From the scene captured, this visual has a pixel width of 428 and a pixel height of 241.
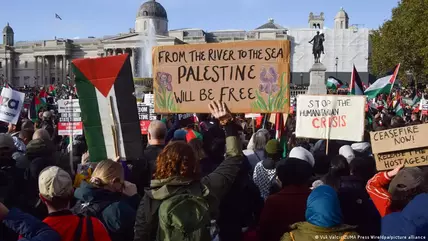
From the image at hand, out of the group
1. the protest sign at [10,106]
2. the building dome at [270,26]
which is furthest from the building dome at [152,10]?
the protest sign at [10,106]

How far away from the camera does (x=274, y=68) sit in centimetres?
421

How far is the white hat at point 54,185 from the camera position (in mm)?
2732

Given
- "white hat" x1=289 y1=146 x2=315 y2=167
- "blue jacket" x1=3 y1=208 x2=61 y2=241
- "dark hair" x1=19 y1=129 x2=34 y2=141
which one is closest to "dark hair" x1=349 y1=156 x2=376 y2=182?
"white hat" x1=289 y1=146 x2=315 y2=167

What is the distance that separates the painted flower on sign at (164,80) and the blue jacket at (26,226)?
2.22 m

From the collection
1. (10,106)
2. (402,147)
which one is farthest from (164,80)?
(10,106)

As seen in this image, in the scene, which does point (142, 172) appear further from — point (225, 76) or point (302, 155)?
point (302, 155)

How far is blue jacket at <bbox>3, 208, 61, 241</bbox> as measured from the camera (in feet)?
7.70

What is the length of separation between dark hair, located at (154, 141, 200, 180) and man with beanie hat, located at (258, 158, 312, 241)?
0.81 meters

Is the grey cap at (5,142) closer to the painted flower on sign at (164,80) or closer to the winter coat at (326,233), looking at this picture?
the painted flower on sign at (164,80)

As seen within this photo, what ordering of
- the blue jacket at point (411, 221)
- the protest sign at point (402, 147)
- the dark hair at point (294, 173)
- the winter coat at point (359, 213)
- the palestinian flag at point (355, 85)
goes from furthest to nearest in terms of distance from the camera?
the palestinian flag at point (355, 85) → the protest sign at point (402, 147) → the dark hair at point (294, 173) → the winter coat at point (359, 213) → the blue jacket at point (411, 221)

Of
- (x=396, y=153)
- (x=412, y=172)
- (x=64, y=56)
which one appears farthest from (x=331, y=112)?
(x=64, y=56)

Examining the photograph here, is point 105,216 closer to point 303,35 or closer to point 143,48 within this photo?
point 303,35

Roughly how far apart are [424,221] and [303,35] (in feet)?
201

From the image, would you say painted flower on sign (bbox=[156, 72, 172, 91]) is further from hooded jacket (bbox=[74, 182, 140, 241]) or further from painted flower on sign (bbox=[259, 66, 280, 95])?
hooded jacket (bbox=[74, 182, 140, 241])
